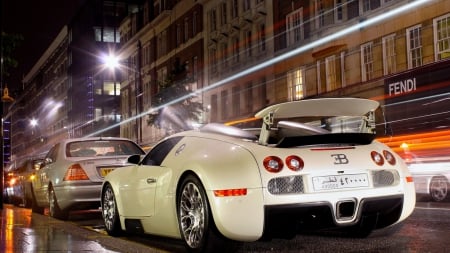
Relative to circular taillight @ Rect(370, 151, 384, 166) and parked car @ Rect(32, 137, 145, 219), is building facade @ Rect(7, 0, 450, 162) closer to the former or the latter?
circular taillight @ Rect(370, 151, 384, 166)

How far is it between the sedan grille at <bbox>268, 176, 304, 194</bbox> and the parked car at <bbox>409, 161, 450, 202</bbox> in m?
9.92

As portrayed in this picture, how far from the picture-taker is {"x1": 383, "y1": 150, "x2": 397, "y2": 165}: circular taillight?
574cm

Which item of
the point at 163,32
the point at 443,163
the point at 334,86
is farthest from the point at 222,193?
the point at 163,32

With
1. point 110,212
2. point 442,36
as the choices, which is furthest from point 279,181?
point 442,36

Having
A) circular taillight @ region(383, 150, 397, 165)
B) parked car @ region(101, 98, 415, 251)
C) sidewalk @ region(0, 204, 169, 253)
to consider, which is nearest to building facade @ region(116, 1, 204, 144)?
sidewalk @ region(0, 204, 169, 253)

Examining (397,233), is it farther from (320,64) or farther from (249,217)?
(320,64)

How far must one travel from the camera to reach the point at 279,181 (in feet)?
17.0

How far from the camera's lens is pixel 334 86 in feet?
101

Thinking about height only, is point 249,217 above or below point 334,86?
below

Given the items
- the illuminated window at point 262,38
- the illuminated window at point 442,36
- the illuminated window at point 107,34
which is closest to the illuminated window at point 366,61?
the illuminated window at point 442,36

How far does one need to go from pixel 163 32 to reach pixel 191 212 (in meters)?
49.6

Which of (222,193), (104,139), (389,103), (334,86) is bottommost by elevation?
(222,193)

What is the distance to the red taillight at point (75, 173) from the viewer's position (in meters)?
9.91

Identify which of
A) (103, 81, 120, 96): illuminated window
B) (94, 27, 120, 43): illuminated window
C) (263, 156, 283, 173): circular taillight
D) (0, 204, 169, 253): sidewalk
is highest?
(94, 27, 120, 43): illuminated window
